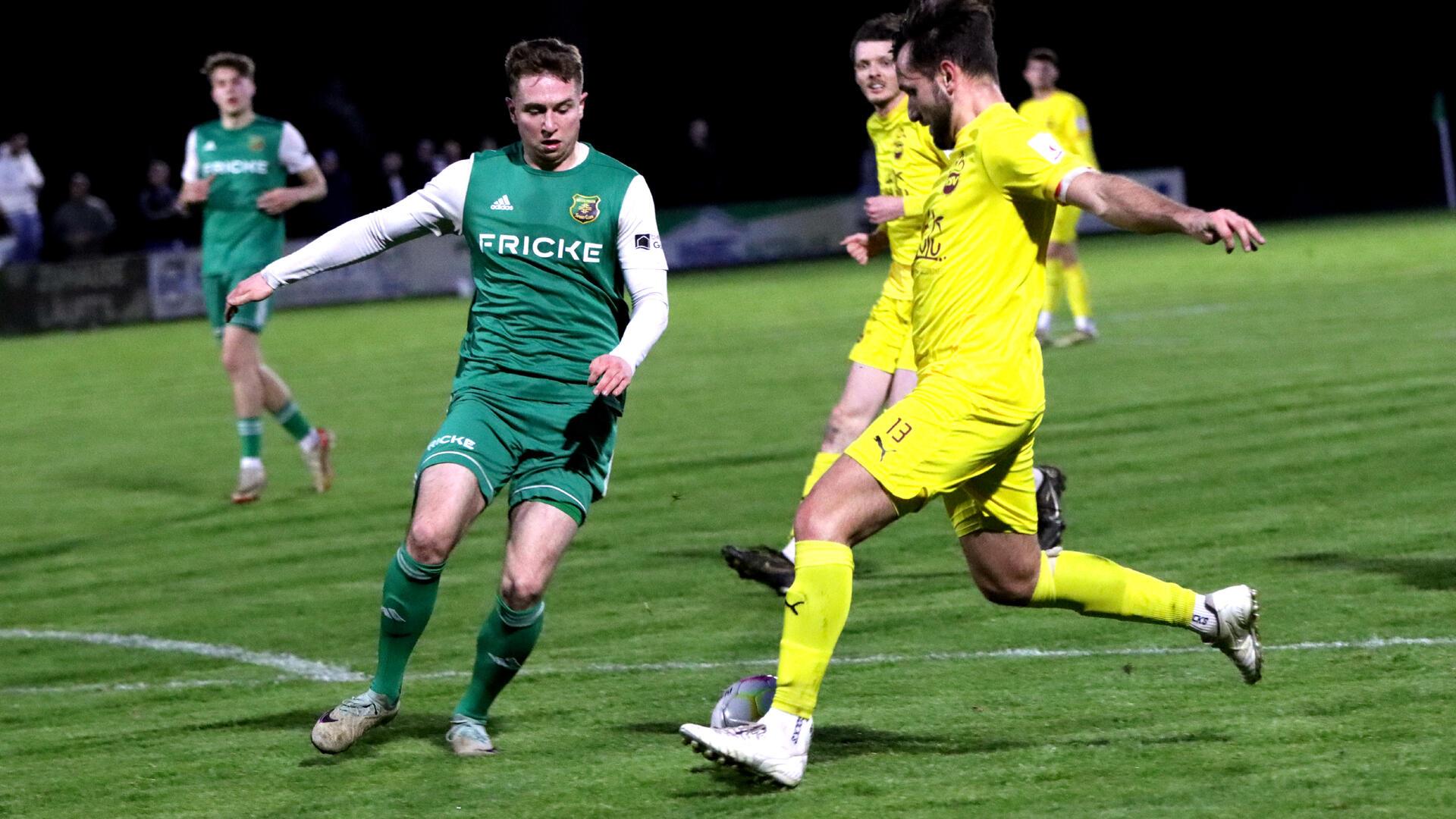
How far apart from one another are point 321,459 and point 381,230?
6.12m

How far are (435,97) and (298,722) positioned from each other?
35317 millimetres

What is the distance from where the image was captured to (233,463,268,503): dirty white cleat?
1190cm

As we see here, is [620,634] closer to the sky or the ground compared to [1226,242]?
closer to the ground

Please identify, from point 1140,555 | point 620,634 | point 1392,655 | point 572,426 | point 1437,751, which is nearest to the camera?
point 1437,751

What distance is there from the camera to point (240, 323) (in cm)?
1173

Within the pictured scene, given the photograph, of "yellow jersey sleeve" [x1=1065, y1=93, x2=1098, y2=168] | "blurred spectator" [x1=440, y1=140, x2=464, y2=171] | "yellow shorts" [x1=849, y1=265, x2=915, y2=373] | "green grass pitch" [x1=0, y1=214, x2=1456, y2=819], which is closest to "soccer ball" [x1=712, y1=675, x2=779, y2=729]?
"green grass pitch" [x1=0, y1=214, x2=1456, y2=819]

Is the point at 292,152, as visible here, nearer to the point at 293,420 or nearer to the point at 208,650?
the point at 293,420

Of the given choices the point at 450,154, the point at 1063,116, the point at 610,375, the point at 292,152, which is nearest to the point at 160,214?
the point at 450,154

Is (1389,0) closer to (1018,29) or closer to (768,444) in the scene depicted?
(1018,29)

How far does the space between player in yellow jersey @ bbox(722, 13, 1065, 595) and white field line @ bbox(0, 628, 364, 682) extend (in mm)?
1790

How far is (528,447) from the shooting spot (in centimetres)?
608

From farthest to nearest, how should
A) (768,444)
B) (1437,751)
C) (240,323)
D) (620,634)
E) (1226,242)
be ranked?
1. (768,444)
2. (240,323)
3. (620,634)
4. (1437,751)
5. (1226,242)

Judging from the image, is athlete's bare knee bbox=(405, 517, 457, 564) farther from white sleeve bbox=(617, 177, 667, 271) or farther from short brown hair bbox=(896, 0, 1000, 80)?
short brown hair bbox=(896, 0, 1000, 80)

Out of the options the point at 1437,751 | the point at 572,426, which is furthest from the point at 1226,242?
the point at 572,426
